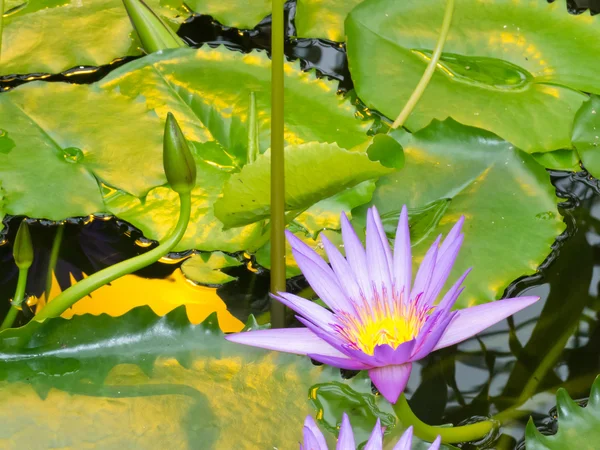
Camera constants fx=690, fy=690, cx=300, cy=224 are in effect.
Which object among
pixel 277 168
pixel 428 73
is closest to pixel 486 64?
pixel 428 73

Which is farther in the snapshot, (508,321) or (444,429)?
(508,321)

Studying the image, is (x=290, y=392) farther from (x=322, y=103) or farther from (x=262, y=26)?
(x=262, y=26)

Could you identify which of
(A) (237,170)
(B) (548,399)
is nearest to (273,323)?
(A) (237,170)

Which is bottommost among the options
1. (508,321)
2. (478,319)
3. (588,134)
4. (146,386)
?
(508,321)

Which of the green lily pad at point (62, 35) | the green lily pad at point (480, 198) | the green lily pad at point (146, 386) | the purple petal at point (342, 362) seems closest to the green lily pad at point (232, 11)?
the green lily pad at point (62, 35)

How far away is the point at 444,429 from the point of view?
1.29 m

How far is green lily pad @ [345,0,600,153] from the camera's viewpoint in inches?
72.2

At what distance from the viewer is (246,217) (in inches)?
57.1

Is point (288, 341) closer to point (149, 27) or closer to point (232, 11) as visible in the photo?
point (149, 27)

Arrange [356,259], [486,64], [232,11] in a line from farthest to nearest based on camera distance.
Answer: [232,11], [486,64], [356,259]

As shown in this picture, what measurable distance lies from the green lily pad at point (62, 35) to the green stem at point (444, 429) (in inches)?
56.5

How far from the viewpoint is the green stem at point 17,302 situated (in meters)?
1.47

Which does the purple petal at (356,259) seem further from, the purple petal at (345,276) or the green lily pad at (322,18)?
the green lily pad at (322,18)

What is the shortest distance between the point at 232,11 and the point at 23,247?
3.71 feet
